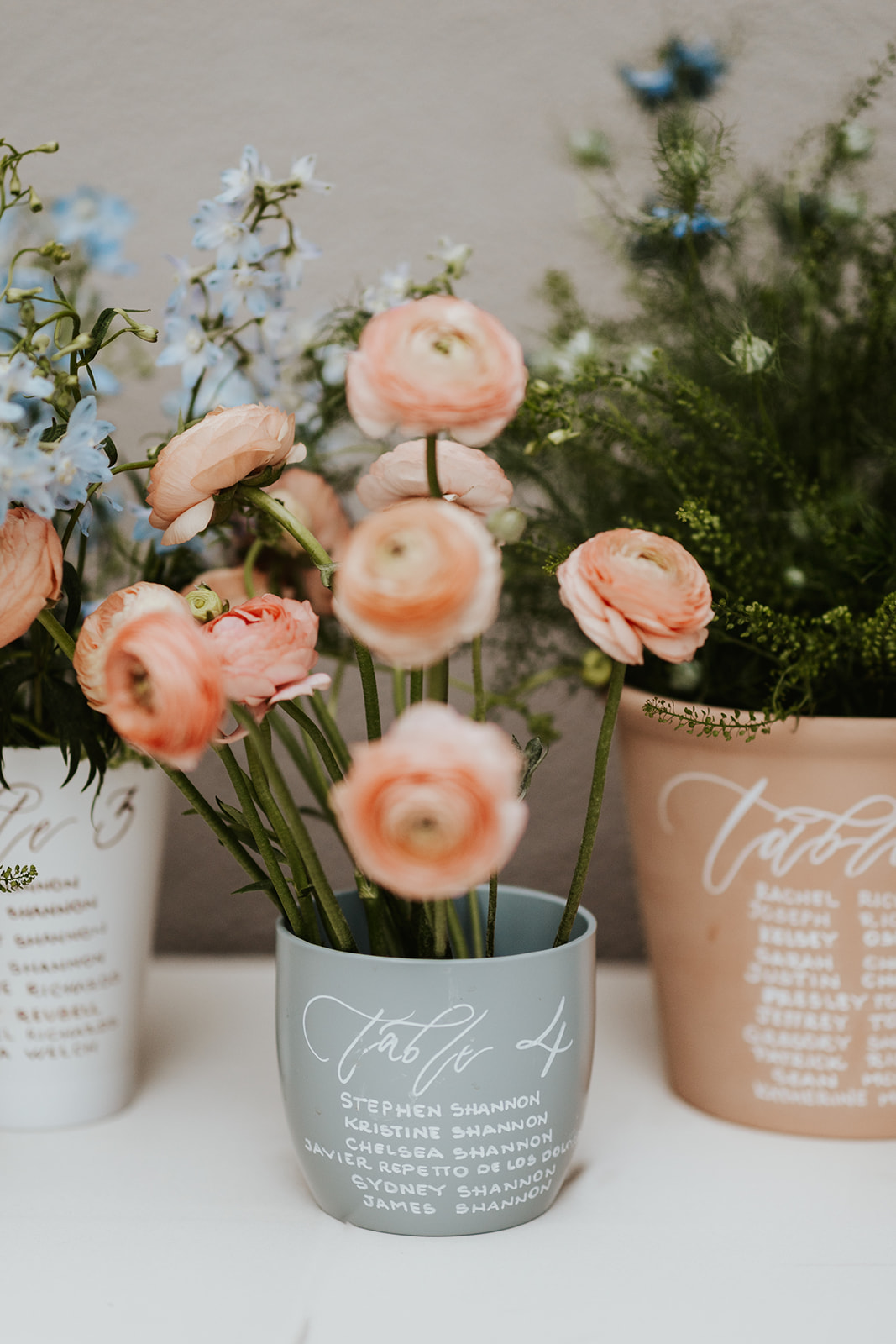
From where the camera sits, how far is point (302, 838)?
0.39 meters

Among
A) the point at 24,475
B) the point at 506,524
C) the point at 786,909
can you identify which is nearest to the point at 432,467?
the point at 506,524

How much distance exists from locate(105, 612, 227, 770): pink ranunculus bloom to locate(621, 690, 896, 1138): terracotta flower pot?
0.25 metres

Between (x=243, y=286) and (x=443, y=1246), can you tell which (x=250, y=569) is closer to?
(x=243, y=286)

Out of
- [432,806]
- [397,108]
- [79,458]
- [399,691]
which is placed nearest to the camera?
[432,806]

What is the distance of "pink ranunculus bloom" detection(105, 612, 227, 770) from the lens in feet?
0.93

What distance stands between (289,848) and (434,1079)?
9cm

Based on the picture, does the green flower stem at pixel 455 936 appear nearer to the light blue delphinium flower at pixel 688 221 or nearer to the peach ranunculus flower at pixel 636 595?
the peach ranunculus flower at pixel 636 595

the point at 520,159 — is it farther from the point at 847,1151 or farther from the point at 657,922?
the point at 847,1151

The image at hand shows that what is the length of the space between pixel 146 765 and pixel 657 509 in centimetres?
28

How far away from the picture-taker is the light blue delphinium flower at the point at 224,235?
47 cm

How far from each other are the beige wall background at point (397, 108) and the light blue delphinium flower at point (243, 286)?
22 cm

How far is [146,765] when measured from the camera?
50 centimetres

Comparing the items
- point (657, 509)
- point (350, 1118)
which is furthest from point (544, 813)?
point (350, 1118)

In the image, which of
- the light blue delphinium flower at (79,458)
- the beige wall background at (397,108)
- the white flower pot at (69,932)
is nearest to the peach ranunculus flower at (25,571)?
the light blue delphinium flower at (79,458)
